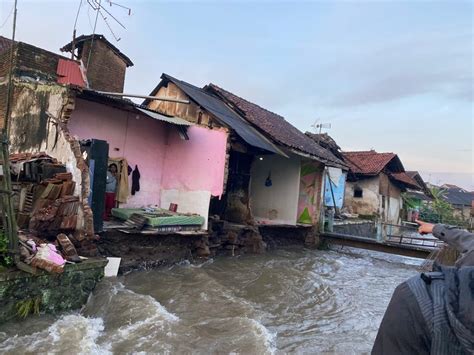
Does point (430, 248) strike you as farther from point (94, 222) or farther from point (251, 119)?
point (94, 222)

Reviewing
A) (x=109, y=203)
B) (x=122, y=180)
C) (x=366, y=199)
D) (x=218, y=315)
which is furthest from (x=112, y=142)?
(x=366, y=199)

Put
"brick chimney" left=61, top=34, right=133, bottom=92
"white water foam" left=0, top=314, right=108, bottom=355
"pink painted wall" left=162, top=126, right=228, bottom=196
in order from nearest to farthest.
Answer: "white water foam" left=0, top=314, right=108, bottom=355, "pink painted wall" left=162, top=126, right=228, bottom=196, "brick chimney" left=61, top=34, right=133, bottom=92

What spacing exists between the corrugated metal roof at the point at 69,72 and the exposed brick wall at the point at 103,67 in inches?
88.9

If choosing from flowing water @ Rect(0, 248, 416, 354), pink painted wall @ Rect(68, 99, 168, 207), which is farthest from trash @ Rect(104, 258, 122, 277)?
pink painted wall @ Rect(68, 99, 168, 207)

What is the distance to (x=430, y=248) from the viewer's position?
11812mm

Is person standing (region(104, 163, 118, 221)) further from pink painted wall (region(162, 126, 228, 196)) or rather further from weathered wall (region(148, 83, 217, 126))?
weathered wall (region(148, 83, 217, 126))

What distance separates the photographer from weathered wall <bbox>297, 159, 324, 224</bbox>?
1392 cm

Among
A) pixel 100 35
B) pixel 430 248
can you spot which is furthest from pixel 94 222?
pixel 100 35

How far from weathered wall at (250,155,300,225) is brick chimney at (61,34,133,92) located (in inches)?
330

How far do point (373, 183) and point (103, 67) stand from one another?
15920 millimetres

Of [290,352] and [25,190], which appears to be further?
[25,190]

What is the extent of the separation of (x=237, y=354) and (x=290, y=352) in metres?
0.77

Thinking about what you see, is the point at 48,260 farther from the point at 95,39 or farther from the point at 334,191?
the point at 95,39

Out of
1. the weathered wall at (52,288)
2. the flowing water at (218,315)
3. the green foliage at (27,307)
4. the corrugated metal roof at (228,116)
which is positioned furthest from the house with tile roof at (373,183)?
the green foliage at (27,307)
